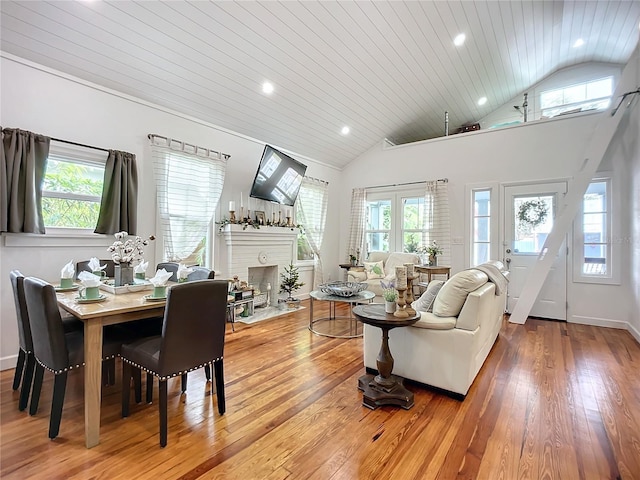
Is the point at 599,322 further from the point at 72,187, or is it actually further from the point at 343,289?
the point at 72,187

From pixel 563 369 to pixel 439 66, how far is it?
4.28m

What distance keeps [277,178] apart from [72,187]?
263 centimetres

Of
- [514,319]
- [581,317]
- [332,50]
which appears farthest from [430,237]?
[332,50]

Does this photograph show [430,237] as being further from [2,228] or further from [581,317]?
[2,228]

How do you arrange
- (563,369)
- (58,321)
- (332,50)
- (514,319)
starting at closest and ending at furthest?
(58,321), (563,369), (332,50), (514,319)

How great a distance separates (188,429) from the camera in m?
1.96

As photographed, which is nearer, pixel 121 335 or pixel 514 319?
pixel 121 335

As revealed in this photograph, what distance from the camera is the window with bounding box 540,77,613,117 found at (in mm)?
5225

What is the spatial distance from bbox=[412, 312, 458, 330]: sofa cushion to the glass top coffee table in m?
Result: 1.16

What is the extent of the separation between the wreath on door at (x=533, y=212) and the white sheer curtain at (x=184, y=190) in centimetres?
466

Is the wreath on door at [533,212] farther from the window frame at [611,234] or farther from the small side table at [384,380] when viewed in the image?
the small side table at [384,380]

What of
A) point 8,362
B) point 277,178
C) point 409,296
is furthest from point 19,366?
point 277,178

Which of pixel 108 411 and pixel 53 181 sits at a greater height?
pixel 53 181

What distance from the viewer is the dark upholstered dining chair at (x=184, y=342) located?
181 centimetres
